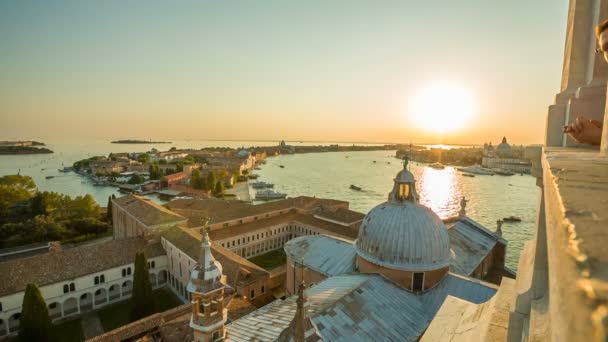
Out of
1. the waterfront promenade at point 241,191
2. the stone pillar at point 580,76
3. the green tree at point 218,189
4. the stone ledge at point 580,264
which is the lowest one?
the waterfront promenade at point 241,191

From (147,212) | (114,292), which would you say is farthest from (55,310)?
(147,212)

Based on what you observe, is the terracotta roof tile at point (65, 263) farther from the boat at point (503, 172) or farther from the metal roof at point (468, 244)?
the boat at point (503, 172)

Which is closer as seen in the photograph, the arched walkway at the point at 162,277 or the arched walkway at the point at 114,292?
the arched walkway at the point at 114,292

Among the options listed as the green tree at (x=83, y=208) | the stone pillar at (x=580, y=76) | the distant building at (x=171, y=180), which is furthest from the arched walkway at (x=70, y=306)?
the distant building at (x=171, y=180)

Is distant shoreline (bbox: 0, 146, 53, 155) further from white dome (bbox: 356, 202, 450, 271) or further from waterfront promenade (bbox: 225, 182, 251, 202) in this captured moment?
white dome (bbox: 356, 202, 450, 271)

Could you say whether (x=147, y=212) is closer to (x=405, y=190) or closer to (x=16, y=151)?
(x=405, y=190)

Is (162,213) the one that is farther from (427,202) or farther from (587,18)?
(427,202)

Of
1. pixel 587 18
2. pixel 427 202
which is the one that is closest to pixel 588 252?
pixel 587 18
